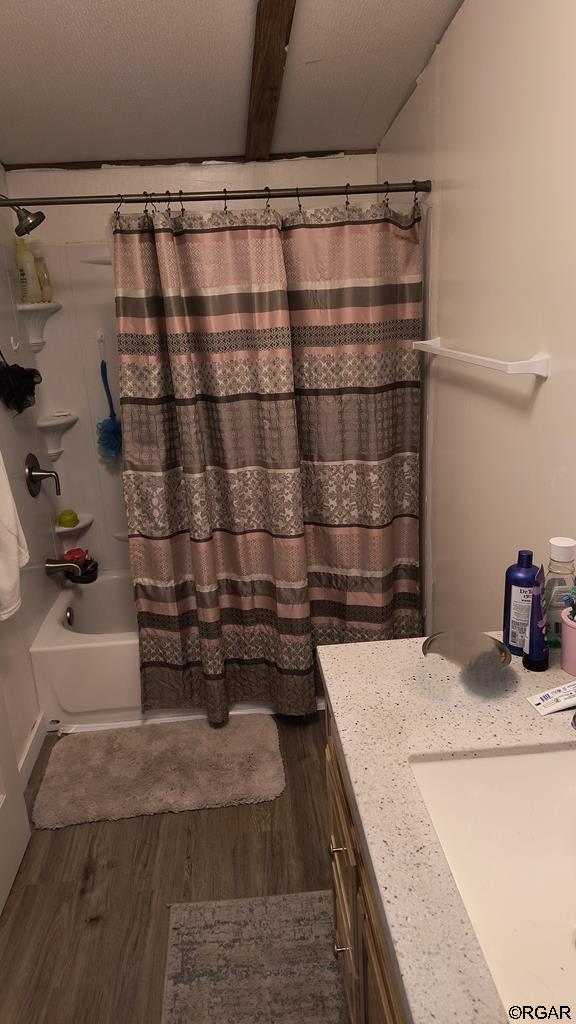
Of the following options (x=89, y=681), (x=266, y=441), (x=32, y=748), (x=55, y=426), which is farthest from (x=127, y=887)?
(x=55, y=426)

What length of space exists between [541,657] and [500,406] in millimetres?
614

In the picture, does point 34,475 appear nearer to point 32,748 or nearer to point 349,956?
point 32,748

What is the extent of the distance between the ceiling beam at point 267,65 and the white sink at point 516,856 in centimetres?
165

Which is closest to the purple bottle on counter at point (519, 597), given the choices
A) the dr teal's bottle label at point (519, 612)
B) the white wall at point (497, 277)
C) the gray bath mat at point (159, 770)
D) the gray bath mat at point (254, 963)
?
the dr teal's bottle label at point (519, 612)

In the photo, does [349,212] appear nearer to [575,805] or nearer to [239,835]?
[575,805]

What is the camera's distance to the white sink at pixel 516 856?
757mm

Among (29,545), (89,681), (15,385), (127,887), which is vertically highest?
(15,385)

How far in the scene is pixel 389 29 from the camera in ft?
5.44

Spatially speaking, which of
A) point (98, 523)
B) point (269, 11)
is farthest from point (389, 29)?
point (98, 523)

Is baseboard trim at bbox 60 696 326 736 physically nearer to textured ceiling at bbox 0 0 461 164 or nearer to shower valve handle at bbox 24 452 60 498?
shower valve handle at bbox 24 452 60 498

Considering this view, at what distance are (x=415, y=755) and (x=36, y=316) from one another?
2394 millimetres

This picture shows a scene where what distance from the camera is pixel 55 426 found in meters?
2.76

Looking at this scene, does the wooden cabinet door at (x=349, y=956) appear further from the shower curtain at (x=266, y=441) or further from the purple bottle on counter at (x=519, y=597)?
the shower curtain at (x=266, y=441)

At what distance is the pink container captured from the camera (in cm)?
111
